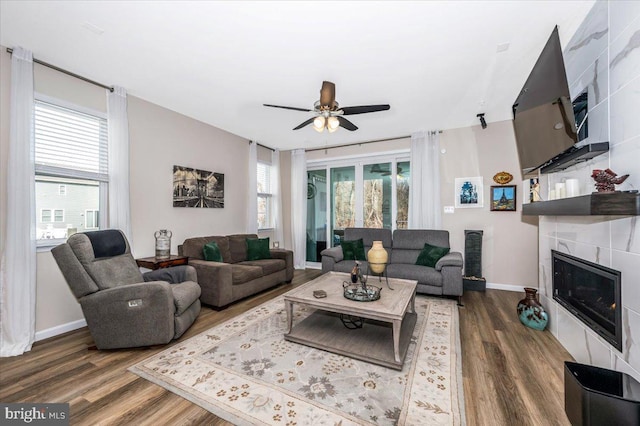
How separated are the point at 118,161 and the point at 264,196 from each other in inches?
117

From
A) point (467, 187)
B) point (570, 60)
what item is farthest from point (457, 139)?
point (570, 60)

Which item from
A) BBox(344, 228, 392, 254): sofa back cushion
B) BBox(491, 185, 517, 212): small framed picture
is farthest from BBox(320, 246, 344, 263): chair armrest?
BBox(491, 185, 517, 212): small framed picture

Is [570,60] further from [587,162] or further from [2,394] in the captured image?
[2,394]

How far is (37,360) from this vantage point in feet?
7.31

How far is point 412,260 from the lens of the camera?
4.37m

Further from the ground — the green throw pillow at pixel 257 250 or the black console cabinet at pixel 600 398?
the green throw pillow at pixel 257 250

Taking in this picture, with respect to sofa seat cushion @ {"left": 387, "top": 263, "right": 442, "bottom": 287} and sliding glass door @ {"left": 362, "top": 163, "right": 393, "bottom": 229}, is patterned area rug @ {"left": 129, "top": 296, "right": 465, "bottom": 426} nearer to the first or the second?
sofa seat cushion @ {"left": 387, "top": 263, "right": 442, "bottom": 287}

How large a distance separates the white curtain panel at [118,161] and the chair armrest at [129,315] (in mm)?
1131

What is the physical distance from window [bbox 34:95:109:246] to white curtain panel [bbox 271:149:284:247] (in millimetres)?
3225

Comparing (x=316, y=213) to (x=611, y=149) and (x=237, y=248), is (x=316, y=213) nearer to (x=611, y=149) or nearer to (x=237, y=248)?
(x=237, y=248)

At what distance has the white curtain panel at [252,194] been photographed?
205 inches

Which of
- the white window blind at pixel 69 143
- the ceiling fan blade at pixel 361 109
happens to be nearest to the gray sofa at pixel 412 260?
the ceiling fan blade at pixel 361 109

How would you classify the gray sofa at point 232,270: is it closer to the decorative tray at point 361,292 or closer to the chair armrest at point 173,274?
the chair armrest at point 173,274

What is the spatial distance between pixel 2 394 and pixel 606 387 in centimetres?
391
